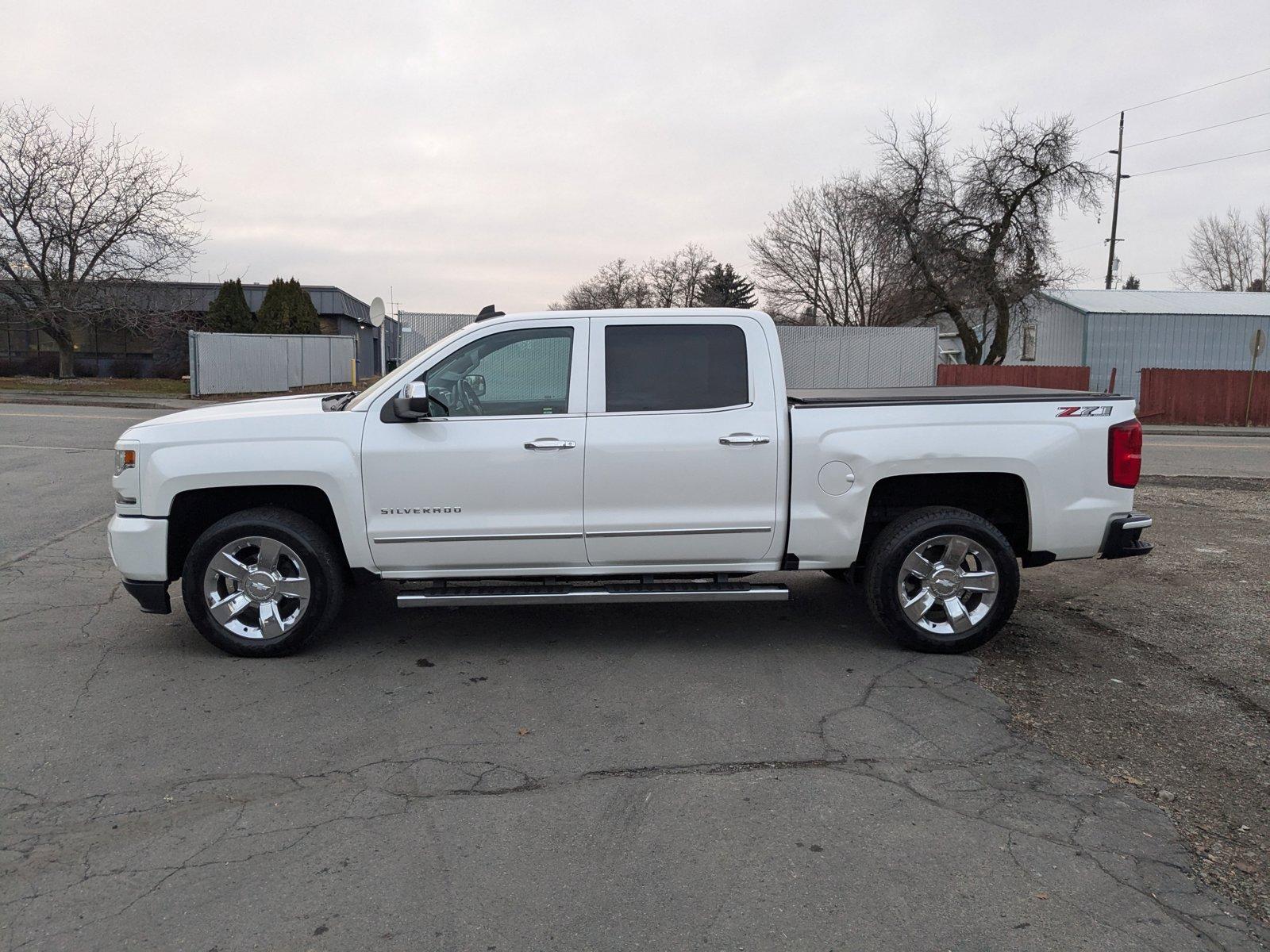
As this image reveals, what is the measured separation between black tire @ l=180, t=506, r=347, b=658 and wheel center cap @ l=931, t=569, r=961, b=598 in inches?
133

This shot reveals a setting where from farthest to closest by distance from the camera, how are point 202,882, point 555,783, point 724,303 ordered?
point 724,303, point 555,783, point 202,882

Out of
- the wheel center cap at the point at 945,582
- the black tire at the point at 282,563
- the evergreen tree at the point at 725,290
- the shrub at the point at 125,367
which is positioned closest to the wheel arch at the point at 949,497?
the wheel center cap at the point at 945,582

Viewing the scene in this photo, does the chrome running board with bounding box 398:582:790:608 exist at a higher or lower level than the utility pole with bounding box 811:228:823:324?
lower

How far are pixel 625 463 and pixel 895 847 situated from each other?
265 centimetres

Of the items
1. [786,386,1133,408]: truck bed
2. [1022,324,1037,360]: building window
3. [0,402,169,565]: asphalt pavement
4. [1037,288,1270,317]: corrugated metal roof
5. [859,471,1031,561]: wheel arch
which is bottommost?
[0,402,169,565]: asphalt pavement

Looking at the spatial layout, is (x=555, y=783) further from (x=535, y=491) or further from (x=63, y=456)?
(x=63, y=456)

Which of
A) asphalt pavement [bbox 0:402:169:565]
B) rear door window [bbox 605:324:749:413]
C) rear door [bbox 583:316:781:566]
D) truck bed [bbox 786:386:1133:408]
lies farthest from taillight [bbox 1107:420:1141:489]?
asphalt pavement [bbox 0:402:169:565]

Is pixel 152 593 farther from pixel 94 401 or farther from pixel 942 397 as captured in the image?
pixel 94 401

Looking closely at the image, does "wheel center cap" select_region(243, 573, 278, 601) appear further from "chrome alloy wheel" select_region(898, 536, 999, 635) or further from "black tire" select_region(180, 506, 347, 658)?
"chrome alloy wheel" select_region(898, 536, 999, 635)

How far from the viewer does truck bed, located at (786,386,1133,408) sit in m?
5.68

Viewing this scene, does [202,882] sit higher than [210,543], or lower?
lower

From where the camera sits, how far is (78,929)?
2.98 m

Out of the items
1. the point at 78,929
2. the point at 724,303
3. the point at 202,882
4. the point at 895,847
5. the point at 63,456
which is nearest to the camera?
the point at 78,929

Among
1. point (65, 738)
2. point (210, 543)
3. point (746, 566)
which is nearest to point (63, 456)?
point (210, 543)
